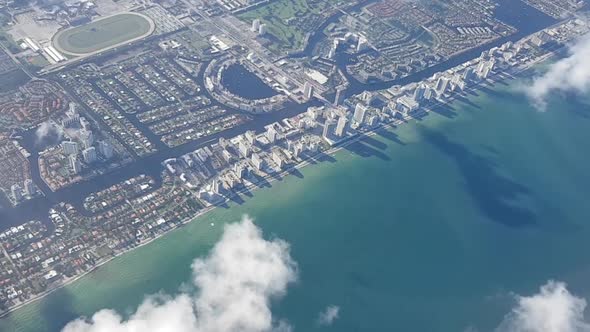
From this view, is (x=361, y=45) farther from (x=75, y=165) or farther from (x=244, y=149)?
(x=75, y=165)

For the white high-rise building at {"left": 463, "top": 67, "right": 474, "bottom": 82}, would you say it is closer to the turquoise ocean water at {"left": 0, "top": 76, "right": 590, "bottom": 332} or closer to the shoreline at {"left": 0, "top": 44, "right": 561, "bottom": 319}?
the shoreline at {"left": 0, "top": 44, "right": 561, "bottom": 319}

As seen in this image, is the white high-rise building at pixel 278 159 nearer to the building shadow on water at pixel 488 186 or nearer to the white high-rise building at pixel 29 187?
the building shadow on water at pixel 488 186

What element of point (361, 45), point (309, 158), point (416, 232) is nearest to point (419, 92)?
point (361, 45)

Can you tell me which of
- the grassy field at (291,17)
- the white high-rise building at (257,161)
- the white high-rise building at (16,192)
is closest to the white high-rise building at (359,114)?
the white high-rise building at (257,161)

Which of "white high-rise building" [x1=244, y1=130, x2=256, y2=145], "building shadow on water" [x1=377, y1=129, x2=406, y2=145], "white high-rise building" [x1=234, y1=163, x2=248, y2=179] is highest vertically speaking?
"building shadow on water" [x1=377, y1=129, x2=406, y2=145]

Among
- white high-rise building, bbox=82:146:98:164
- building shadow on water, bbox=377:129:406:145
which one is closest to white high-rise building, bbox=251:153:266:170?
building shadow on water, bbox=377:129:406:145

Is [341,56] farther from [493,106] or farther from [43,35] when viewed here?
[43,35]
